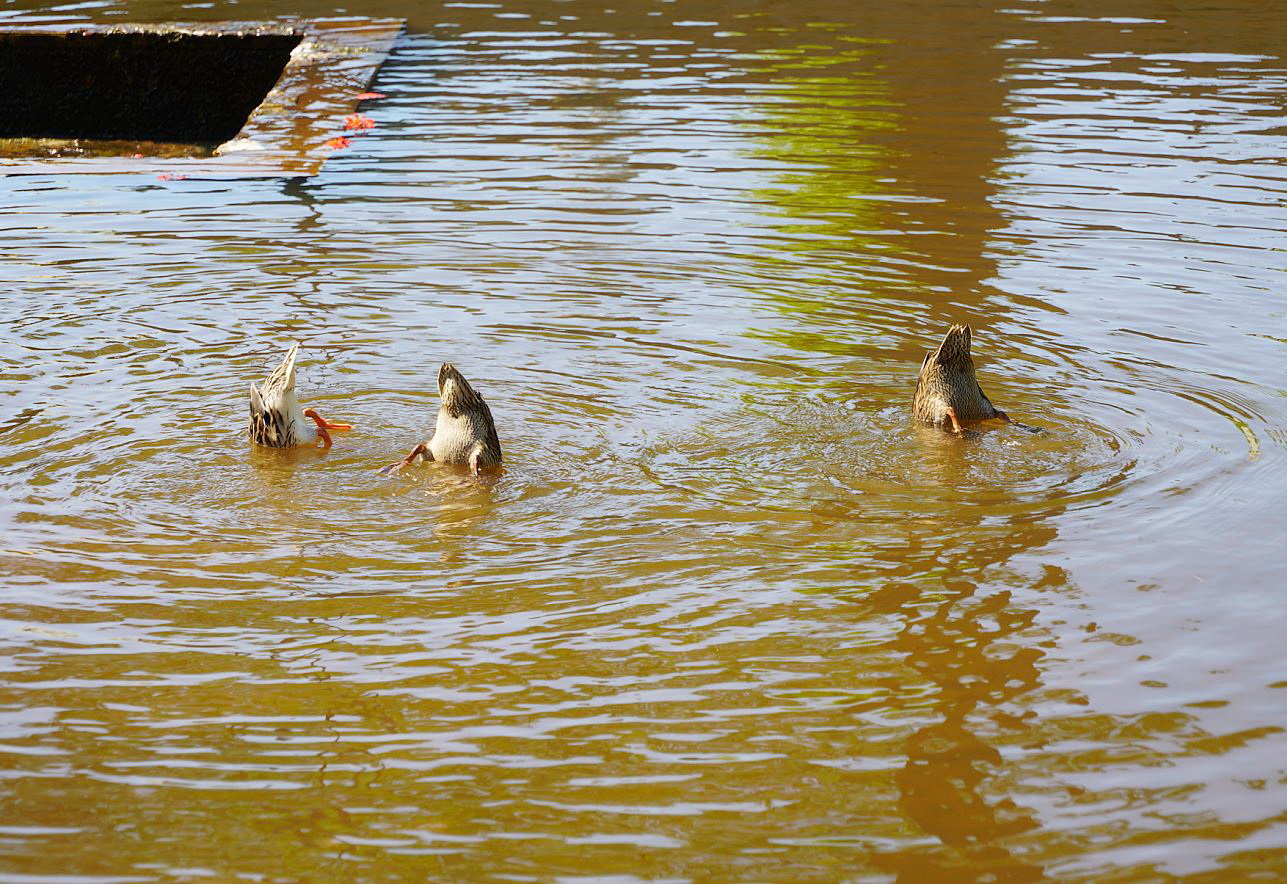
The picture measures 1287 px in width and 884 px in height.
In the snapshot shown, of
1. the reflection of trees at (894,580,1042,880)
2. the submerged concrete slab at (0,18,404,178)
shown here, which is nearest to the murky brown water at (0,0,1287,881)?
the reflection of trees at (894,580,1042,880)

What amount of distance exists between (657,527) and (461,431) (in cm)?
118

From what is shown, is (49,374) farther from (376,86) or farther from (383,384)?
(376,86)

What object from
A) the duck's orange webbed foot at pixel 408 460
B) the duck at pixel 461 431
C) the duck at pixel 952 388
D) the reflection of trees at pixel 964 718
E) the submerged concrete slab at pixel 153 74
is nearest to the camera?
the reflection of trees at pixel 964 718

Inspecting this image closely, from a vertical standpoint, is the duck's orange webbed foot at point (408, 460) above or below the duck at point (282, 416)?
below

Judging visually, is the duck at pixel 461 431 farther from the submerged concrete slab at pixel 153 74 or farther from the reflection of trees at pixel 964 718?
the submerged concrete slab at pixel 153 74

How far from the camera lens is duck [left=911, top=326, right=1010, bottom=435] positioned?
7.43 m

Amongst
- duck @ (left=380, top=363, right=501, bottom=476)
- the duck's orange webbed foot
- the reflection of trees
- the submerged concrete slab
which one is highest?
the submerged concrete slab

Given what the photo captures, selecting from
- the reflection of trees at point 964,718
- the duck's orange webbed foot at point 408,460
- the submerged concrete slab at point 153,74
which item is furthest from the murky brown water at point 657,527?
the submerged concrete slab at point 153,74

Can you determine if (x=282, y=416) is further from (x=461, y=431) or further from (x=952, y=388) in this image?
(x=952, y=388)

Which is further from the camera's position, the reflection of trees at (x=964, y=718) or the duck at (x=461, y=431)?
the duck at (x=461, y=431)

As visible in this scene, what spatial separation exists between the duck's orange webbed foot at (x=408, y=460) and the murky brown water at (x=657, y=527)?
144mm

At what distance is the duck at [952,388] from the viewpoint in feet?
24.4

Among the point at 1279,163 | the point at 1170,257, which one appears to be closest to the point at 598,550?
the point at 1170,257

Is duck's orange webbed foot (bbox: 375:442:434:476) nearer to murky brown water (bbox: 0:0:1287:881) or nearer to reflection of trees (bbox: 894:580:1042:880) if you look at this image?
murky brown water (bbox: 0:0:1287:881)
